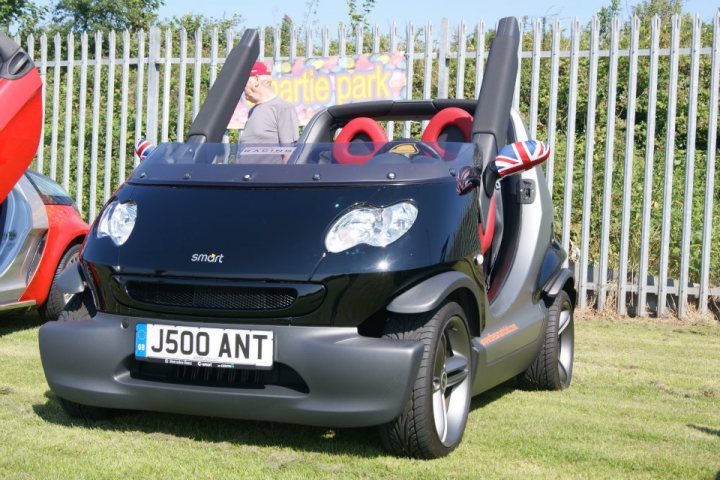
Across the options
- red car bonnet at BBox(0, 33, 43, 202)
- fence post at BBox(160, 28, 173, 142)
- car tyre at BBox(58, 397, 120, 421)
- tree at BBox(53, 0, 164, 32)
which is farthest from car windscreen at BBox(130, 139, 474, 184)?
tree at BBox(53, 0, 164, 32)

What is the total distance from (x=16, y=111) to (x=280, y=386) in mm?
3009

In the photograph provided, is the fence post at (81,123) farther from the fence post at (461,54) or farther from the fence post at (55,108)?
the fence post at (461,54)

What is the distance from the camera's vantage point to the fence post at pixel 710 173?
868cm

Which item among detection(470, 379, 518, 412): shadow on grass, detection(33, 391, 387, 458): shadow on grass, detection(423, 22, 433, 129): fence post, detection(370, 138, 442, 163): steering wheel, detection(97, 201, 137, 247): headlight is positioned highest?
detection(423, 22, 433, 129): fence post

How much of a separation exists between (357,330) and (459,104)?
2.19 meters

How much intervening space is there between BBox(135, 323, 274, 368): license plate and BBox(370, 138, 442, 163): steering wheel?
980 millimetres

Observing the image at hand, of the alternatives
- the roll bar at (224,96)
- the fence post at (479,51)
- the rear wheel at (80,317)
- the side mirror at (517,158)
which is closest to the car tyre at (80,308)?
the rear wheel at (80,317)

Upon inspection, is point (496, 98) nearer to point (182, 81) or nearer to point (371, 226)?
point (371, 226)

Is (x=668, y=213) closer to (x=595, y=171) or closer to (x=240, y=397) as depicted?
(x=595, y=171)

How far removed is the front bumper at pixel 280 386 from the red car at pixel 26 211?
93.0 inches

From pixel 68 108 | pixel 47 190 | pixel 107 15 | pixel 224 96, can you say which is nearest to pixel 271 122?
pixel 47 190

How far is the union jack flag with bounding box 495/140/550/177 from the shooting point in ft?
15.0

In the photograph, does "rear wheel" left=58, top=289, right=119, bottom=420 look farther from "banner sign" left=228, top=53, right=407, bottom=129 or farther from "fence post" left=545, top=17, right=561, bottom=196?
"fence post" left=545, top=17, right=561, bottom=196

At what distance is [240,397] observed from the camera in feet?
12.8
